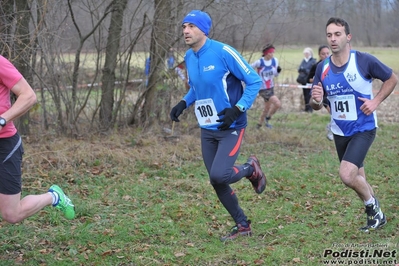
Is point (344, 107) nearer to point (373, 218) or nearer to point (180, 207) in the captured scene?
point (373, 218)

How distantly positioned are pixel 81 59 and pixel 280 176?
4571 millimetres

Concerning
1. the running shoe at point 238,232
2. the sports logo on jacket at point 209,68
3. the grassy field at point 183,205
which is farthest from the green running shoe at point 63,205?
the sports logo on jacket at point 209,68

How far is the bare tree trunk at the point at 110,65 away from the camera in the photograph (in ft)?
34.2

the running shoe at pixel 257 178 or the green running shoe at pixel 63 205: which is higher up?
the running shoe at pixel 257 178

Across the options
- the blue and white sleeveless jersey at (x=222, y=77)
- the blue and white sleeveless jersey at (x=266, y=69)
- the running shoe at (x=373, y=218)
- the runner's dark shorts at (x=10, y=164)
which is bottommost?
the running shoe at (x=373, y=218)

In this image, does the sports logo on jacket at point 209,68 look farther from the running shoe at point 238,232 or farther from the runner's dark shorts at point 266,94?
the runner's dark shorts at point 266,94

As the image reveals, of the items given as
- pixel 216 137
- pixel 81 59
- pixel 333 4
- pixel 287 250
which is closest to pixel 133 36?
pixel 81 59

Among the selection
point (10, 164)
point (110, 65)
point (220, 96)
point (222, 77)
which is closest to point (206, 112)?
point (220, 96)

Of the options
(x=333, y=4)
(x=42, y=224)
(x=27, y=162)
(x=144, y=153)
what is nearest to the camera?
(x=42, y=224)

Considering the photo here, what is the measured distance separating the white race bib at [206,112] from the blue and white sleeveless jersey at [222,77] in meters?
0.03

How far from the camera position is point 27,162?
8398 millimetres

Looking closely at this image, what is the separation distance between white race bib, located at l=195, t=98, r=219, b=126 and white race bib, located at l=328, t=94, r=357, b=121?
51.3 inches

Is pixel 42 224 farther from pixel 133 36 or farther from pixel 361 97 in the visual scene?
pixel 133 36

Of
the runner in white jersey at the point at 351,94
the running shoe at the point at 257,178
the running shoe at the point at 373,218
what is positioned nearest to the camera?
the runner in white jersey at the point at 351,94
